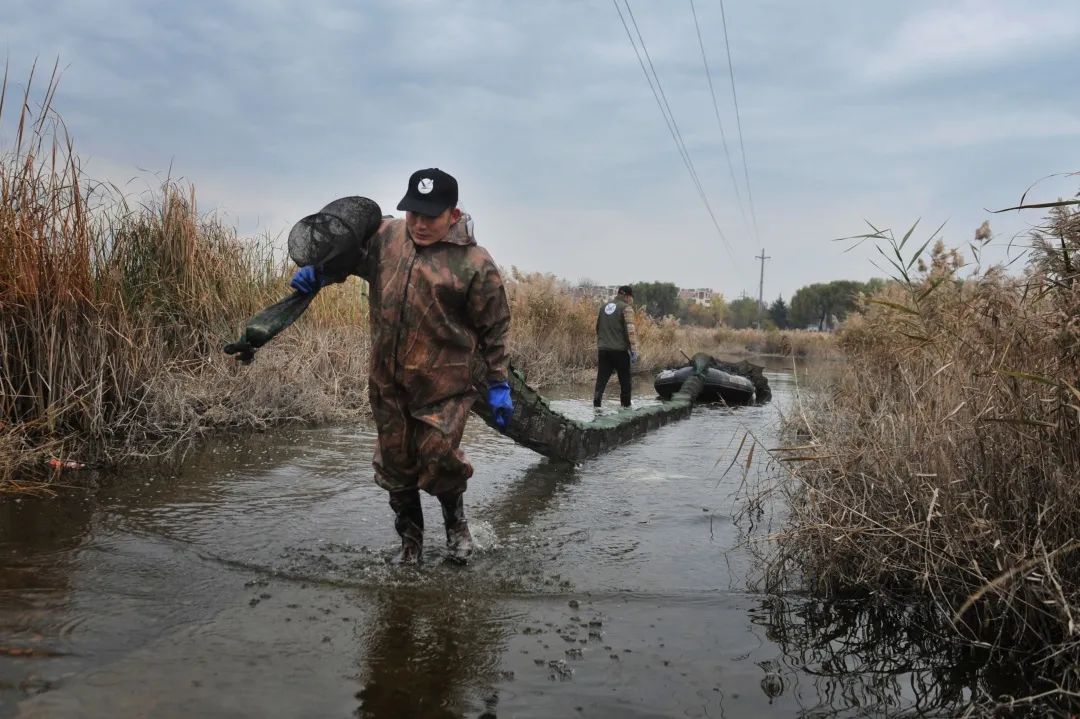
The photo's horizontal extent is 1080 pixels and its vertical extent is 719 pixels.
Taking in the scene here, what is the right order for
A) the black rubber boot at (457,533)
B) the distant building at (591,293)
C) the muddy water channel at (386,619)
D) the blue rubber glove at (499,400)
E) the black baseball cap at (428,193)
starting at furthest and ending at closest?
the distant building at (591,293)
the black rubber boot at (457,533)
the blue rubber glove at (499,400)
the black baseball cap at (428,193)
the muddy water channel at (386,619)

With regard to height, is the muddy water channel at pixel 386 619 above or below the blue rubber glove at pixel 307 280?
below

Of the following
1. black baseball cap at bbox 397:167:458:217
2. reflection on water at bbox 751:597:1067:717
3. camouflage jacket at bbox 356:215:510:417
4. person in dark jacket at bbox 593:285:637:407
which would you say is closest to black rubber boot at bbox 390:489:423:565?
→ camouflage jacket at bbox 356:215:510:417

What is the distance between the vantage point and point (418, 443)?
13.8 ft

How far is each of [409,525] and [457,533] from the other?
0.89 ft

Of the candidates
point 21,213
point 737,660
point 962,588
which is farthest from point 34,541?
point 962,588

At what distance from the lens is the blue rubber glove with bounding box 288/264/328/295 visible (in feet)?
13.6

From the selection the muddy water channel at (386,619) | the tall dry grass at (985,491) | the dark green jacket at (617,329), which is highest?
the dark green jacket at (617,329)

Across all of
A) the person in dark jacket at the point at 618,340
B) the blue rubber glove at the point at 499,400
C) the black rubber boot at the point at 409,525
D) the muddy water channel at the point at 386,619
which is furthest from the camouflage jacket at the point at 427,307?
the person in dark jacket at the point at 618,340

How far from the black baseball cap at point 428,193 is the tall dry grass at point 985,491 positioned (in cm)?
219

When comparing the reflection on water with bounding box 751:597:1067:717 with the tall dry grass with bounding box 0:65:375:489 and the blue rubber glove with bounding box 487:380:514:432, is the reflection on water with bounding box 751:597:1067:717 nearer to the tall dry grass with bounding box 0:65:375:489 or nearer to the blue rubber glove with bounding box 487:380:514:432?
the blue rubber glove with bounding box 487:380:514:432

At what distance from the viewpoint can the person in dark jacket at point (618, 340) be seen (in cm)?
1245

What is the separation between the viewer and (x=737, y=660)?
3.34m

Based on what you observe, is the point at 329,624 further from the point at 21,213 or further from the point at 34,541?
the point at 21,213

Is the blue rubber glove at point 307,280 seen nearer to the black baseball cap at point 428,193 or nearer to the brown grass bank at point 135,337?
the black baseball cap at point 428,193
